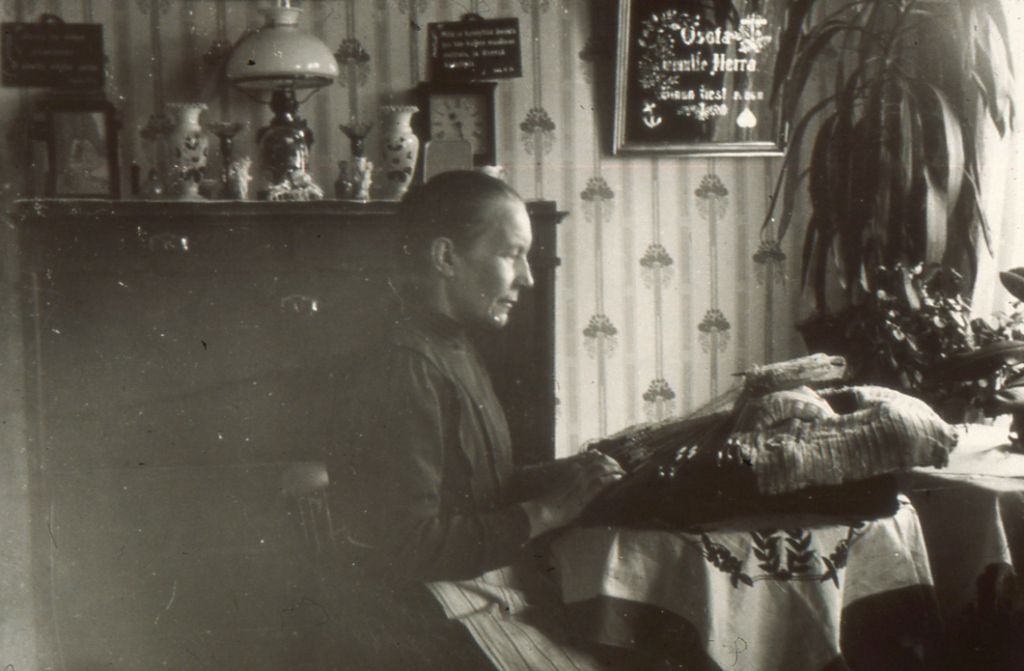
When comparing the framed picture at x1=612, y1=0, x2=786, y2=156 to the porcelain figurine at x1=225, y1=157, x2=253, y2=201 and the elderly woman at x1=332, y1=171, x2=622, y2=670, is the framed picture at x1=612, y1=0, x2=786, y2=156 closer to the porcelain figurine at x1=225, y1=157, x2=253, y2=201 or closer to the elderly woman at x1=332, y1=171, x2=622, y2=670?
the elderly woman at x1=332, y1=171, x2=622, y2=670

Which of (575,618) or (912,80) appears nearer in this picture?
(575,618)

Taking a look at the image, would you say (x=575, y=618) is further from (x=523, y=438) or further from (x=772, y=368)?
(x=772, y=368)

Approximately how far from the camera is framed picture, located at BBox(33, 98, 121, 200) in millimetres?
1252

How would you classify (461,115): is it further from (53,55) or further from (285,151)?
(53,55)

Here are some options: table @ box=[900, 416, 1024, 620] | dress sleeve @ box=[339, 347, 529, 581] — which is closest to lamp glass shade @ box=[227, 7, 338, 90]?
dress sleeve @ box=[339, 347, 529, 581]

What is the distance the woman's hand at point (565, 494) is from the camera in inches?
51.4

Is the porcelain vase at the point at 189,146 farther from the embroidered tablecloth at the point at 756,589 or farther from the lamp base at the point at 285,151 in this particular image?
the embroidered tablecloth at the point at 756,589

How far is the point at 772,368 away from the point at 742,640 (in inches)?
17.8

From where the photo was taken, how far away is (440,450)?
4.17 ft

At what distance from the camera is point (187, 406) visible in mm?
1311

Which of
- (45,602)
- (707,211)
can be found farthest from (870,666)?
(45,602)

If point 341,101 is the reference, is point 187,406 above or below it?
below

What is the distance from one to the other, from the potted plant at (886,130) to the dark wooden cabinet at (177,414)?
0.65 m

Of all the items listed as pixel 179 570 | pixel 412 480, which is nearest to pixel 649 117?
pixel 412 480
